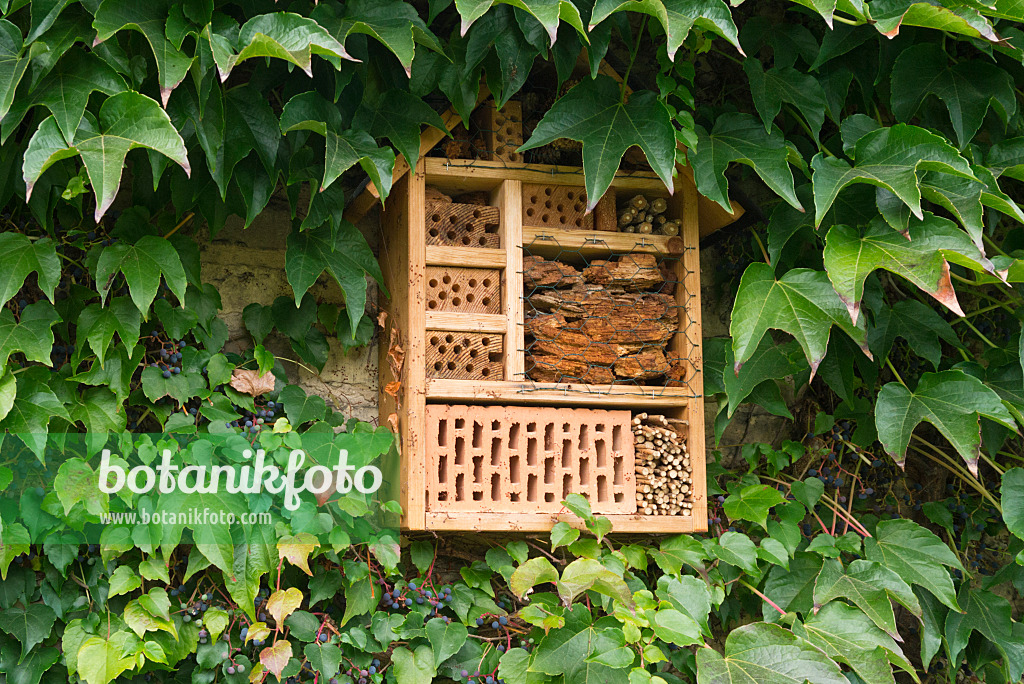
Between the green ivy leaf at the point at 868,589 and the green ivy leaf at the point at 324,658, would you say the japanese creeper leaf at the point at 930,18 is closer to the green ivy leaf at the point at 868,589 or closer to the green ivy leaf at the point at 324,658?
the green ivy leaf at the point at 868,589

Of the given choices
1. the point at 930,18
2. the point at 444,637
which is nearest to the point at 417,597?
the point at 444,637

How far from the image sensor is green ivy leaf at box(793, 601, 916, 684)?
1646mm

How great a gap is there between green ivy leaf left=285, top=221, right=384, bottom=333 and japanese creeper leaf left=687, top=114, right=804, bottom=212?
656 mm

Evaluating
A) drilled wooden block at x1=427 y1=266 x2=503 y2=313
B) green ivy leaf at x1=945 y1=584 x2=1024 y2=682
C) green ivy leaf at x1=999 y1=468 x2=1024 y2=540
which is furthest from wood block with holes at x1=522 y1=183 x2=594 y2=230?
green ivy leaf at x1=945 y1=584 x2=1024 y2=682

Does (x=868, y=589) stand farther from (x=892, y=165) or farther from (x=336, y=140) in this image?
(x=336, y=140)

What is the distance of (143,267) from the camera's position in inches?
63.3

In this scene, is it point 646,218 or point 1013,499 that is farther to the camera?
point 646,218

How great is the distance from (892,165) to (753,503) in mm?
710

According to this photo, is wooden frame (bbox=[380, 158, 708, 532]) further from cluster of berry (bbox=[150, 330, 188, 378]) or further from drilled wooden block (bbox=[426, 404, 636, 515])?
cluster of berry (bbox=[150, 330, 188, 378])

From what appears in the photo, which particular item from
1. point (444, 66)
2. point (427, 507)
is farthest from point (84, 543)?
point (444, 66)

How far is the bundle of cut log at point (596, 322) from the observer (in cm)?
178

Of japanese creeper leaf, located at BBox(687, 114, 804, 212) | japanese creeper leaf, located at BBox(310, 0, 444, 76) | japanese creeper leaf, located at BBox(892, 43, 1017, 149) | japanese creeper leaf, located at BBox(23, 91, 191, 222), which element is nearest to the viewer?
japanese creeper leaf, located at BBox(23, 91, 191, 222)

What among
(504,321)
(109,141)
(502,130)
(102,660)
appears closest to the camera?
(109,141)

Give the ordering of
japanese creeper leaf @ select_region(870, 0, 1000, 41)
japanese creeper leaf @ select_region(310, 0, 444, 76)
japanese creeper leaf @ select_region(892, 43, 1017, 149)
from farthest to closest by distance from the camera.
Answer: japanese creeper leaf @ select_region(892, 43, 1017, 149) → japanese creeper leaf @ select_region(870, 0, 1000, 41) → japanese creeper leaf @ select_region(310, 0, 444, 76)
